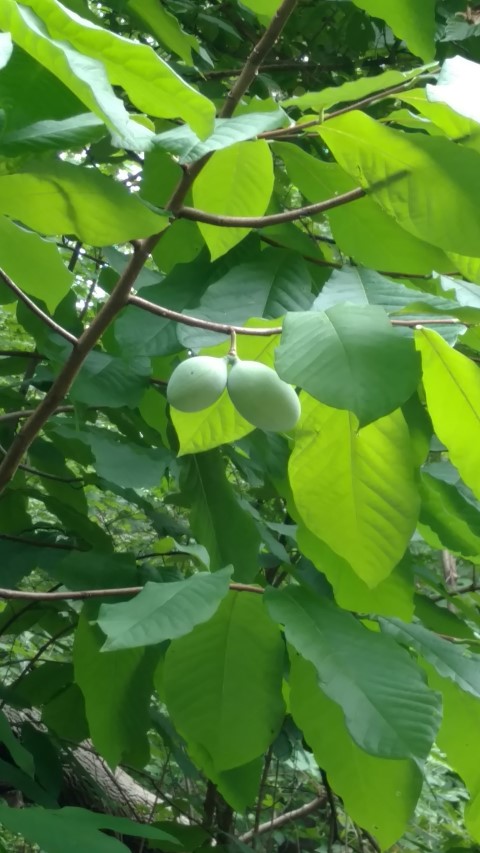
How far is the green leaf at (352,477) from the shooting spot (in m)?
0.58

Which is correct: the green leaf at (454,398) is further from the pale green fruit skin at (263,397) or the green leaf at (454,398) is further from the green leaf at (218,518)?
the green leaf at (218,518)

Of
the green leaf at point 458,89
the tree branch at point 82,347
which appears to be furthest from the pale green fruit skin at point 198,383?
the green leaf at point 458,89

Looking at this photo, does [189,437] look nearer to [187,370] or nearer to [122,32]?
[187,370]

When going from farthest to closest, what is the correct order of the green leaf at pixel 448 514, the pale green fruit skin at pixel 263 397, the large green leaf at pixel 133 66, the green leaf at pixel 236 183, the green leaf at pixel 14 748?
1. the green leaf at pixel 14 748
2. the green leaf at pixel 448 514
3. the green leaf at pixel 236 183
4. the pale green fruit skin at pixel 263 397
5. the large green leaf at pixel 133 66

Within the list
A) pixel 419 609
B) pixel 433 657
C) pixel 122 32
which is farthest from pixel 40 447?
pixel 122 32

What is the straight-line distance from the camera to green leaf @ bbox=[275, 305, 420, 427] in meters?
0.44

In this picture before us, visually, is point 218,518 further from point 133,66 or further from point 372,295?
point 133,66

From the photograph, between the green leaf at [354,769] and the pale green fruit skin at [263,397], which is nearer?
the pale green fruit skin at [263,397]

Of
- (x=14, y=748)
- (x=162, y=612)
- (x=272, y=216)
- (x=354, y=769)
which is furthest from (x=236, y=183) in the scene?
(x=14, y=748)

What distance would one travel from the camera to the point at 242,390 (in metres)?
0.52

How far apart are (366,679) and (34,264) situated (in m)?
0.38


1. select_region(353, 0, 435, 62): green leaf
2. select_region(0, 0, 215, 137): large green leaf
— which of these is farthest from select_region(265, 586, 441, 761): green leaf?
select_region(353, 0, 435, 62): green leaf

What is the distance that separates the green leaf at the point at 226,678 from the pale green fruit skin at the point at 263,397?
223 millimetres

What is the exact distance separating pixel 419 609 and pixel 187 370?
0.52 meters
